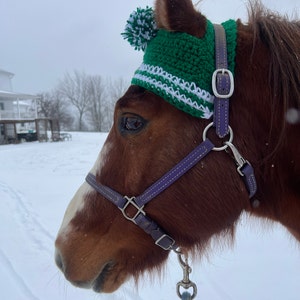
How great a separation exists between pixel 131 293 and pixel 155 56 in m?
2.46

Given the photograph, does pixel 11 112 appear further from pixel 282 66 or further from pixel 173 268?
pixel 282 66

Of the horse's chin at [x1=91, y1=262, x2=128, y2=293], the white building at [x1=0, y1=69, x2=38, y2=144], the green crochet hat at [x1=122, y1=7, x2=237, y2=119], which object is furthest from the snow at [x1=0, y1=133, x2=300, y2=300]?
the white building at [x1=0, y1=69, x2=38, y2=144]

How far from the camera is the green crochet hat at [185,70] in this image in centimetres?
127

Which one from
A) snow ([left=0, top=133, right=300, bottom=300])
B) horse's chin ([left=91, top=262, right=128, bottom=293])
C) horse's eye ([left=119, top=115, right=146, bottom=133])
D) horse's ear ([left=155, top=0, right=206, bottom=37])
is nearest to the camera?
horse's ear ([left=155, top=0, right=206, bottom=37])

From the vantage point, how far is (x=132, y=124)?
1.38m

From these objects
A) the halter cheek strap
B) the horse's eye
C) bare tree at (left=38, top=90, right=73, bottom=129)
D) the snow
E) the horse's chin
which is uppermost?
the horse's eye

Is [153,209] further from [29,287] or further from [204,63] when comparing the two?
[29,287]

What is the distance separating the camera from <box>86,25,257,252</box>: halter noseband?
1267 millimetres

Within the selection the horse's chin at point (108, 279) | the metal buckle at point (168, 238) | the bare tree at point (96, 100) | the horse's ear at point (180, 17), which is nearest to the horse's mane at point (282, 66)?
the horse's ear at point (180, 17)


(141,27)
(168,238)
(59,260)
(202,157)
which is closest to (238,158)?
(202,157)

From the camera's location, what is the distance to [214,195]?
52.7 inches

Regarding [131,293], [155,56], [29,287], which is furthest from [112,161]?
[29,287]

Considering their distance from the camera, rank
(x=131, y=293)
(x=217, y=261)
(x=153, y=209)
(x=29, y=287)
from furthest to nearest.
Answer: (x=217, y=261) → (x=29, y=287) → (x=131, y=293) → (x=153, y=209)

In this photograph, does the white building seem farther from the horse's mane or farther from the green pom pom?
the horse's mane
